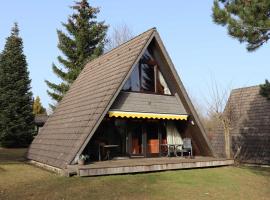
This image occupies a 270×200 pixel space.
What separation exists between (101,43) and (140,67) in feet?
69.9

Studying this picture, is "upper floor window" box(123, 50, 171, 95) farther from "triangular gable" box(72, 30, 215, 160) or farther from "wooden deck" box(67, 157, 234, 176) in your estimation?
"wooden deck" box(67, 157, 234, 176)

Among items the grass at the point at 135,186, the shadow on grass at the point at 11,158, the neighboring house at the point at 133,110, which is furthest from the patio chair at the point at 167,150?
the shadow on grass at the point at 11,158

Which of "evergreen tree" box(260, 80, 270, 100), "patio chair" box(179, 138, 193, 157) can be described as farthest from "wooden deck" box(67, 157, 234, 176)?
"evergreen tree" box(260, 80, 270, 100)

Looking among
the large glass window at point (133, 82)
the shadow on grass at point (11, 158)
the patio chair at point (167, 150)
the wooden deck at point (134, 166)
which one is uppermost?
the large glass window at point (133, 82)

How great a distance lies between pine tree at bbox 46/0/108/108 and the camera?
36594 millimetres

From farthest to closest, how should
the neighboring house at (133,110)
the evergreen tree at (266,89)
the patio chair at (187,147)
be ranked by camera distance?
the patio chair at (187,147)
the neighboring house at (133,110)
the evergreen tree at (266,89)

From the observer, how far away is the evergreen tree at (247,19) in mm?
11375

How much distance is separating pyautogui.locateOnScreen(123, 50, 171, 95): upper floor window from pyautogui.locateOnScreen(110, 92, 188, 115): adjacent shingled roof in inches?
17.9

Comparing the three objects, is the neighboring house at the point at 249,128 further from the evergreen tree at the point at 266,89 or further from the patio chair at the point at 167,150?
the evergreen tree at the point at 266,89

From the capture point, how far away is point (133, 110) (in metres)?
16.5

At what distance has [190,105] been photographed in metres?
17.6

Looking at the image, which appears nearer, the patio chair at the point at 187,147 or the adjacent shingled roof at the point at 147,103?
the adjacent shingled roof at the point at 147,103

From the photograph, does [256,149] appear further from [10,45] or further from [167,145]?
[10,45]

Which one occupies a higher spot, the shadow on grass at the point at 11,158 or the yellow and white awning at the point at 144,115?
the yellow and white awning at the point at 144,115
